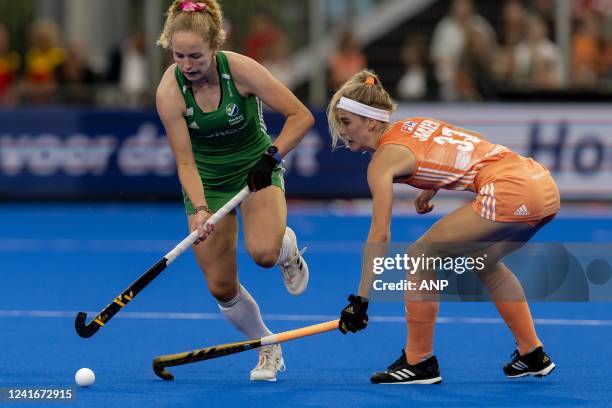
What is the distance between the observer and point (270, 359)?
579cm

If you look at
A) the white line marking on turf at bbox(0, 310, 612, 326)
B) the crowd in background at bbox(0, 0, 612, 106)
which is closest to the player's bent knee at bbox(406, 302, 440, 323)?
the white line marking on turf at bbox(0, 310, 612, 326)

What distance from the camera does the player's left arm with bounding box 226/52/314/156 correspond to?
5.70m

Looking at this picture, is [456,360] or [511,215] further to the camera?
[456,360]

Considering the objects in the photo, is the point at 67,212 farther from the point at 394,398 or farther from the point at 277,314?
the point at 394,398

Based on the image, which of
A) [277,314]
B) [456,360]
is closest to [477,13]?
[277,314]

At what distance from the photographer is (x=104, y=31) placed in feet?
55.3

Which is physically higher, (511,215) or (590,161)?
(590,161)

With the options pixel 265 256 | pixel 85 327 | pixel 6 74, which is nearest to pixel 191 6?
pixel 265 256

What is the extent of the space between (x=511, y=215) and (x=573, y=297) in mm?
1436

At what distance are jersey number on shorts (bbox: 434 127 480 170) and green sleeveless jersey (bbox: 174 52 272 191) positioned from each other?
3.08ft

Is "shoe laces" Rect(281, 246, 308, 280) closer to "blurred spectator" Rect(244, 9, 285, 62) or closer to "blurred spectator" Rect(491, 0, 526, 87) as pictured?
"blurred spectator" Rect(491, 0, 526, 87)

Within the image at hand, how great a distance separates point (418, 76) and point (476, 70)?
0.75 m

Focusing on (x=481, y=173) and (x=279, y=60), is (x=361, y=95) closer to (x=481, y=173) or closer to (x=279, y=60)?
(x=481, y=173)

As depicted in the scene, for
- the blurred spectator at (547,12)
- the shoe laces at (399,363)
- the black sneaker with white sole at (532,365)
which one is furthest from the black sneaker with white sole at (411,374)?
the blurred spectator at (547,12)
